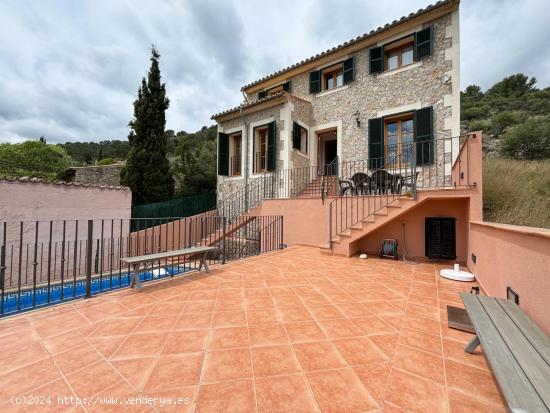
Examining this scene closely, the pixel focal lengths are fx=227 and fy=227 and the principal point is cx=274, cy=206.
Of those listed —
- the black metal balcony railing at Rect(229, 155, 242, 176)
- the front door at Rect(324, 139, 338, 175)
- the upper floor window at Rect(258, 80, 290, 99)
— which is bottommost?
the black metal balcony railing at Rect(229, 155, 242, 176)

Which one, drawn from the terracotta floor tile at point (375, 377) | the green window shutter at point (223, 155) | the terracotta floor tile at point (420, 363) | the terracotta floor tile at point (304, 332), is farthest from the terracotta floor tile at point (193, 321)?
the green window shutter at point (223, 155)

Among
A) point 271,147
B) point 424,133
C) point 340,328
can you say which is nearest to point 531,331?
point 340,328

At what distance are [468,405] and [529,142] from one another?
16.9 meters

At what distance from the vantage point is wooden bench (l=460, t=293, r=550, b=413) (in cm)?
97

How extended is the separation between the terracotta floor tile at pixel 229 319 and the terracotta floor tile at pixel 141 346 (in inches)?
20.1

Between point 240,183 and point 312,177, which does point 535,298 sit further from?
point 240,183

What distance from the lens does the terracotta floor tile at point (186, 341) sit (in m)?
1.85

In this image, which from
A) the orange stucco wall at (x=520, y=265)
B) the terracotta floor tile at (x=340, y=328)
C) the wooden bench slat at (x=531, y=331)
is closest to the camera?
the wooden bench slat at (x=531, y=331)

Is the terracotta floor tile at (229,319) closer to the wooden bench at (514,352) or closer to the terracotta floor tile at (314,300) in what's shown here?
the terracotta floor tile at (314,300)

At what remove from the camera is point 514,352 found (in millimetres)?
1273

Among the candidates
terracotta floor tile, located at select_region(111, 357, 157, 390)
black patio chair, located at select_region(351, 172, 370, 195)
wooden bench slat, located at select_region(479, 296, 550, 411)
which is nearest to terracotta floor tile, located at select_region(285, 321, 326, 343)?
terracotta floor tile, located at select_region(111, 357, 157, 390)

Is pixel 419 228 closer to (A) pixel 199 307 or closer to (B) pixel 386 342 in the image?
(B) pixel 386 342

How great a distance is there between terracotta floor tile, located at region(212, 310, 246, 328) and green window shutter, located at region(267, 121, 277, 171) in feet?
22.7

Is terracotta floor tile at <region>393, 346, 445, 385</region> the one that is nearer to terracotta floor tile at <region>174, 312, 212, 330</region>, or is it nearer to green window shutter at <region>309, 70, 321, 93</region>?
terracotta floor tile at <region>174, 312, 212, 330</region>
